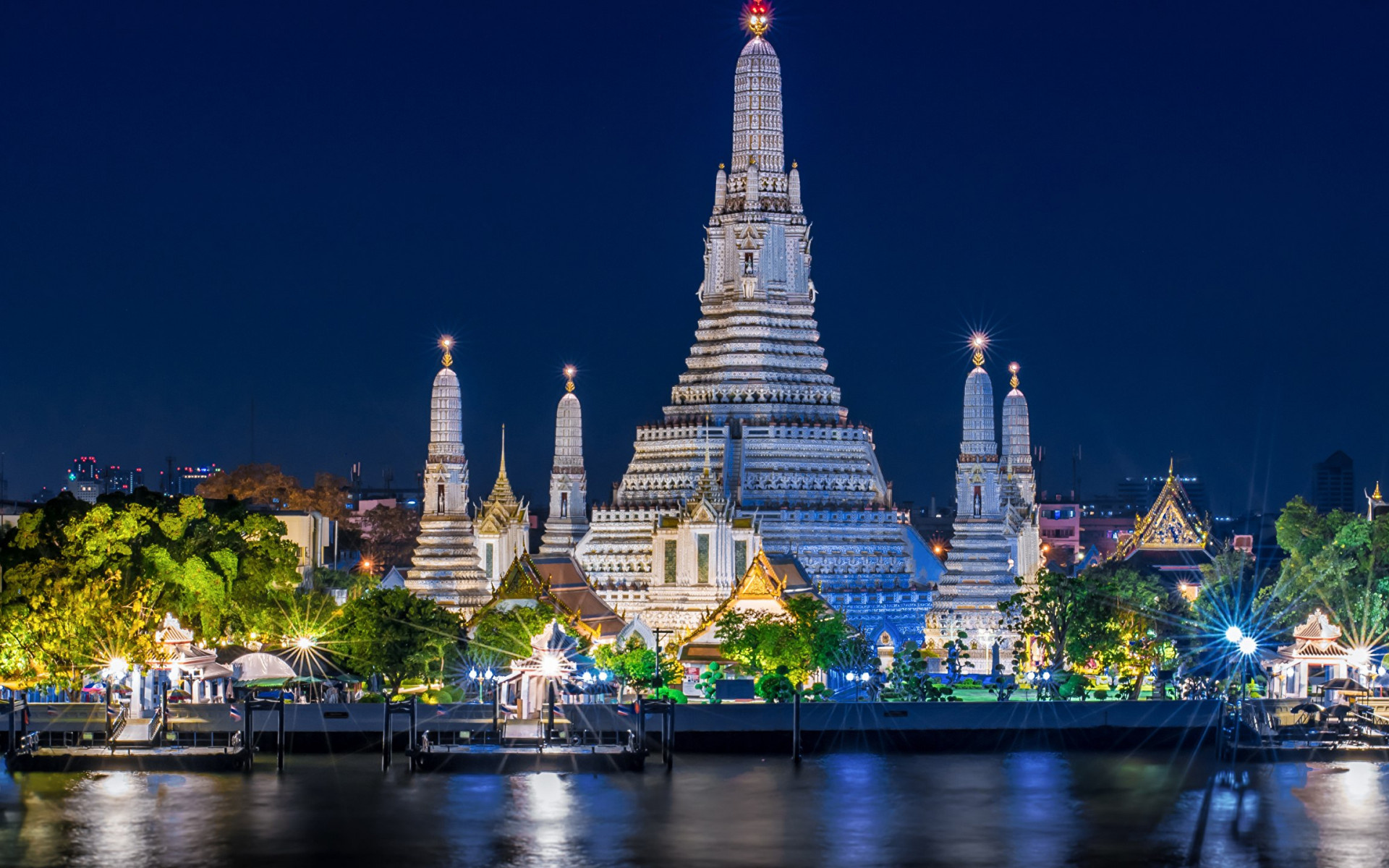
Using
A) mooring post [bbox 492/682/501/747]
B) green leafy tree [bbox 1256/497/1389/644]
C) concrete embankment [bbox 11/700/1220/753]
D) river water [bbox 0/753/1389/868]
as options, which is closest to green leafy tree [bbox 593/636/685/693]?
concrete embankment [bbox 11/700/1220/753]

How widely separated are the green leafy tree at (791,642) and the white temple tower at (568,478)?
20944 millimetres

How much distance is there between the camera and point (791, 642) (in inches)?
3292

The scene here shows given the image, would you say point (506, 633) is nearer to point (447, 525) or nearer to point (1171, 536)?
point (447, 525)

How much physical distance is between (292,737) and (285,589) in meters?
12.2

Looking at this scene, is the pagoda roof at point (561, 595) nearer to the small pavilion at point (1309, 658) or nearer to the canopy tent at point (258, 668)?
the canopy tent at point (258, 668)

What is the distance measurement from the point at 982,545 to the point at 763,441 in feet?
28.4

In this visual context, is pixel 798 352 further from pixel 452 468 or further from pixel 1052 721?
pixel 1052 721

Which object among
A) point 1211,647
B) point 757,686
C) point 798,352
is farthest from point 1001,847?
point 798,352

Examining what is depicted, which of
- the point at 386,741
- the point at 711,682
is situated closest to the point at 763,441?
the point at 711,682

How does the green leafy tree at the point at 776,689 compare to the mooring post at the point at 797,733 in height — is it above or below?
above

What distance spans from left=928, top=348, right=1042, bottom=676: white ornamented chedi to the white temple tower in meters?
15.2

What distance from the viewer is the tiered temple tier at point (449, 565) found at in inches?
3932

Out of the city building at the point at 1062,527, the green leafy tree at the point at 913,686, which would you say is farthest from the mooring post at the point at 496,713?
the city building at the point at 1062,527

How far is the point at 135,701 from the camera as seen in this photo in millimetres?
73375
